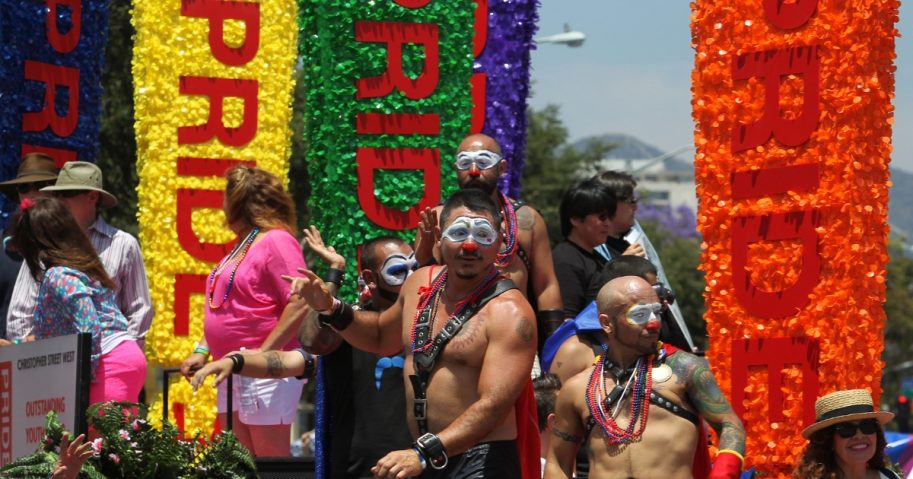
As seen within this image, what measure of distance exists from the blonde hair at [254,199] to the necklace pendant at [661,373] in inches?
108

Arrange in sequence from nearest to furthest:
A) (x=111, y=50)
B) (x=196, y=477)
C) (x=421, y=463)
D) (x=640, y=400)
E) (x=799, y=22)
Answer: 1. (x=421, y=463)
2. (x=640, y=400)
3. (x=196, y=477)
4. (x=799, y=22)
5. (x=111, y=50)

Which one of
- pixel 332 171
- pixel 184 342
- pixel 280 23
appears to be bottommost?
pixel 184 342

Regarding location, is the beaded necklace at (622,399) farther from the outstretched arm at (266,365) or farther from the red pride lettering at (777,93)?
the red pride lettering at (777,93)

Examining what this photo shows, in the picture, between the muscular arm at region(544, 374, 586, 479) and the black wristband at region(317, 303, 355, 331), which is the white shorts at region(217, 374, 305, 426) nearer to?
the black wristband at region(317, 303, 355, 331)

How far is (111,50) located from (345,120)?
583 inches

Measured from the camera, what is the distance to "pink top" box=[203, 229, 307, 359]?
765 centimetres

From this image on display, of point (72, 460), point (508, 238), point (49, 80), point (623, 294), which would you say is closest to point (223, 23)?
point (49, 80)

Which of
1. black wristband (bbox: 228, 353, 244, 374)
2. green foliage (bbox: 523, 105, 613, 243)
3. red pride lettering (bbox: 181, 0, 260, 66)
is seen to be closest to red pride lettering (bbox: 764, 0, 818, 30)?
black wristband (bbox: 228, 353, 244, 374)

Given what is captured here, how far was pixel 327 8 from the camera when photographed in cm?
825

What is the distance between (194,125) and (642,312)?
5.44 meters

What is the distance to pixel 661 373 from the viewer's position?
568cm

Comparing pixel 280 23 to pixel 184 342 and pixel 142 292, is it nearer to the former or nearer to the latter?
pixel 184 342

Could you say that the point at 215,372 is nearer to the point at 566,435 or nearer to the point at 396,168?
the point at 566,435

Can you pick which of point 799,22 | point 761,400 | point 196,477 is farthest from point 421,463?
point 799,22
